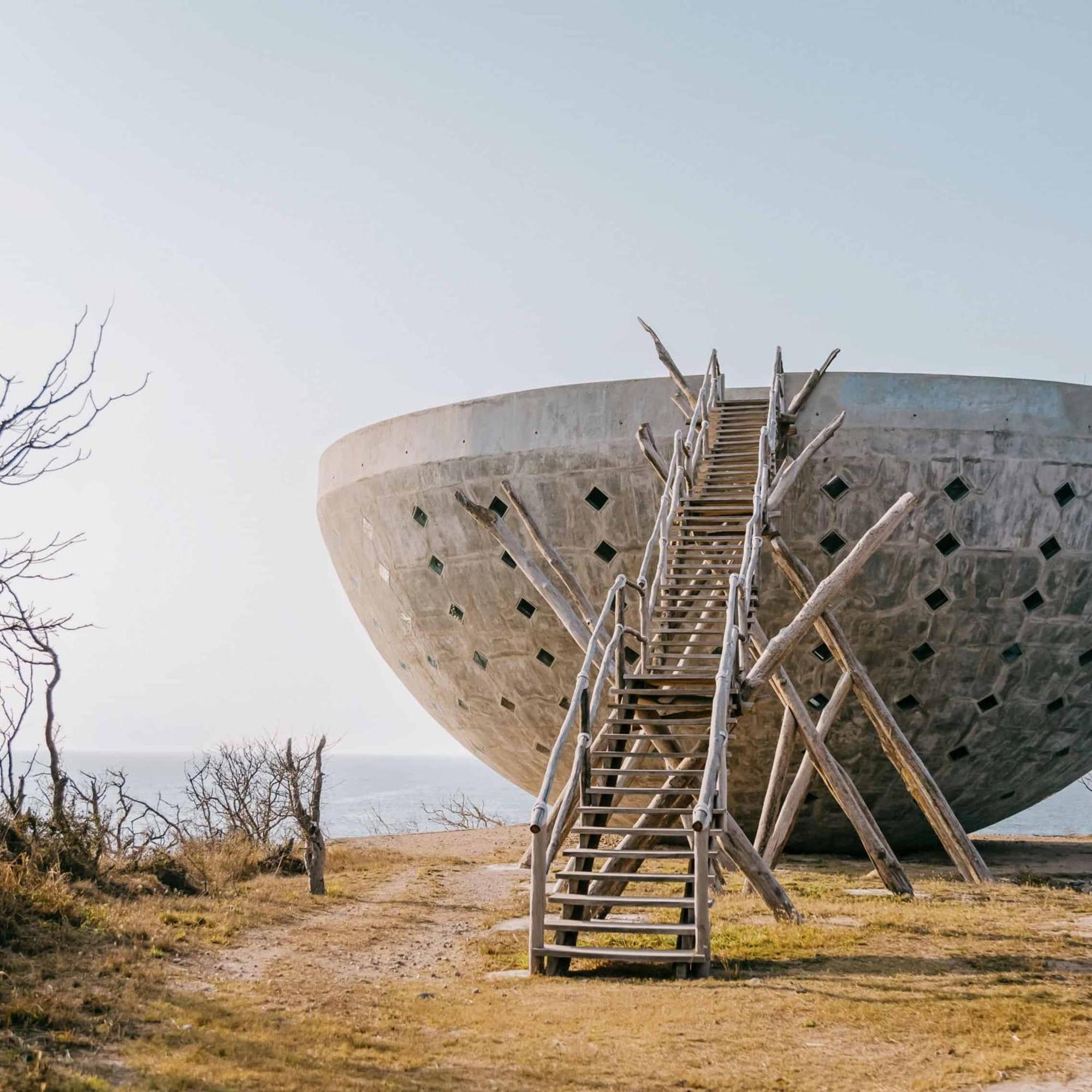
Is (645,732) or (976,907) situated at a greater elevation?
(645,732)

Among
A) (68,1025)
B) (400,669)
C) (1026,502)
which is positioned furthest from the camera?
(400,669)

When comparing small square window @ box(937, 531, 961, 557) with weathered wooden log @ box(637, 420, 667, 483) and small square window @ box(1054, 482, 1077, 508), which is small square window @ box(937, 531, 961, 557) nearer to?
small square window @ box(1054, 482, 1077, 508)

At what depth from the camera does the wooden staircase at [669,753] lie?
721 cm

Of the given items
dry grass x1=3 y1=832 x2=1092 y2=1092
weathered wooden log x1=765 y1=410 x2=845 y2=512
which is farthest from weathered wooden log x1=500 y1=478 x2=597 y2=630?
dry grass x1=3 y1=832 x2=1092 y2=1092

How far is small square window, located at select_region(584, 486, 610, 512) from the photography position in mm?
13547

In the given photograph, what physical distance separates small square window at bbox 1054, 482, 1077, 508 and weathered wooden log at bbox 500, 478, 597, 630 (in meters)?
4.84

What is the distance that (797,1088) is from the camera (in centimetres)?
471

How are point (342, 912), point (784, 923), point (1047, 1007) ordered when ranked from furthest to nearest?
point (342, 912) → point (784, 923) → point (1047, 1007)

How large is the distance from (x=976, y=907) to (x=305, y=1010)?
6244mm

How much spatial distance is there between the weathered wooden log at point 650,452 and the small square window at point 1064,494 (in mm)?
4001

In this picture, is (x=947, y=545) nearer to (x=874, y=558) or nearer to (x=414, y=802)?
(x=874, y=558)

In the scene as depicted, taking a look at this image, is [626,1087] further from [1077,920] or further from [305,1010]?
[1077,920]

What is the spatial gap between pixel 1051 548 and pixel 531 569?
5345mm

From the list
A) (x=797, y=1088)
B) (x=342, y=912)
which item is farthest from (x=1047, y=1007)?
(x=342, y=912)
